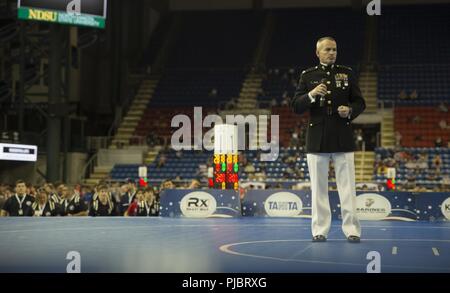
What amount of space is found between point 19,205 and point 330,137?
10309 millimetres

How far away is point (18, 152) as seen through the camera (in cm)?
2667

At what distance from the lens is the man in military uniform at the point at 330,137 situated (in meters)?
7.67

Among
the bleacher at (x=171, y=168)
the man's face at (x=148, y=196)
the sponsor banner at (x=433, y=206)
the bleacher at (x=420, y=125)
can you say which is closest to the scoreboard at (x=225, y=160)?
the man's face at (x=148, y=196)

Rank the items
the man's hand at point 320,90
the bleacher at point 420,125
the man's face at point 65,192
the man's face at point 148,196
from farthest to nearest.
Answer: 1. the bleacher at point 420,125
2. the man's face at point 65,192
3. the man's face at point 148,196
4. the man's hand at point 320,90

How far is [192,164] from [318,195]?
21.5 meters

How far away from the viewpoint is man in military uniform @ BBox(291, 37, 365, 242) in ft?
25.2

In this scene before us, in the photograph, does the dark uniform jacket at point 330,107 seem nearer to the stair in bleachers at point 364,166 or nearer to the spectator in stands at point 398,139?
the stair in bleachers at point 364,166

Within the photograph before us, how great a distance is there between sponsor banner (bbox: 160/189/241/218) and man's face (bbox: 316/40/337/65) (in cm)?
781

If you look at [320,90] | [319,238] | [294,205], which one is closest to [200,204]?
[294,205]

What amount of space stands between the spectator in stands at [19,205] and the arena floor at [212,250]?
19.7 ft

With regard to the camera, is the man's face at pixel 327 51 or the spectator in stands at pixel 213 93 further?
the spectator in stands at pixel 213 93

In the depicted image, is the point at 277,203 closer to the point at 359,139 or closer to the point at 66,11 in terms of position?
the point at 66,11

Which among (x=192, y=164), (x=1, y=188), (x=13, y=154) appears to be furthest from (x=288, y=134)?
(x=1, y=188)

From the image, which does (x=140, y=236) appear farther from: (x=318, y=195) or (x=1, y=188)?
(x=1, y=188)
